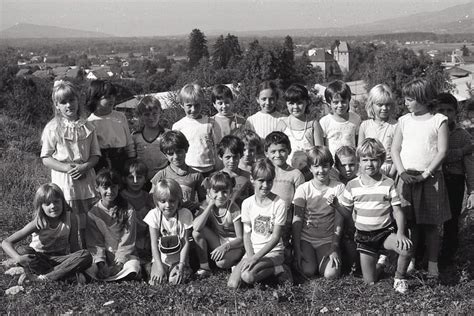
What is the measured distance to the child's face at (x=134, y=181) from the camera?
520cm

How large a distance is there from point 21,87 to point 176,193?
3077 centimetres

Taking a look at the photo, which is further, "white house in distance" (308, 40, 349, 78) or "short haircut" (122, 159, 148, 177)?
"white house in distance" (308, 40, 349, 78)

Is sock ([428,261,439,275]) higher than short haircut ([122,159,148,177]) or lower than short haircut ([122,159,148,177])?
lower

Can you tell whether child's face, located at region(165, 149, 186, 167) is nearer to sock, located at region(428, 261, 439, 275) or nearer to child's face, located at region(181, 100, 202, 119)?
child's face, located at region(181, 100, 202, 119)

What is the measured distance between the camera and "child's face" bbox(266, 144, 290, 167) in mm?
5191

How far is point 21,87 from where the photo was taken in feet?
107

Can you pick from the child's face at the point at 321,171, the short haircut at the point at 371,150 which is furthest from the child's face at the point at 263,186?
the short haircut at the point at 371,150

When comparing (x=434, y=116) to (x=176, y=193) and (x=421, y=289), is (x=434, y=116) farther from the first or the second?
(x=176, y=193)

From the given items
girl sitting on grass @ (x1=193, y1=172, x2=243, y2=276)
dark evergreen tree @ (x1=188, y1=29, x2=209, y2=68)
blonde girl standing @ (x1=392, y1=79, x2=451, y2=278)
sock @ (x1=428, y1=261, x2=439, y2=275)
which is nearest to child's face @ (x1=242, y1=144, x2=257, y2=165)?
girl sitting on grass @ (x1=193, y1=172, x2=243, y2=276)

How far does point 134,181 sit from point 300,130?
1853 millimetres

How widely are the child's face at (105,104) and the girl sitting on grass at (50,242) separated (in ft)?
3.45

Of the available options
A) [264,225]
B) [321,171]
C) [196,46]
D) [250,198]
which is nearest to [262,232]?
[264,225]

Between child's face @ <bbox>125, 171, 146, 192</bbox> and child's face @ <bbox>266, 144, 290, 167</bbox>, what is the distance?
4.22 feet

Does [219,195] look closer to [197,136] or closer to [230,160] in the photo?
[230,160]
